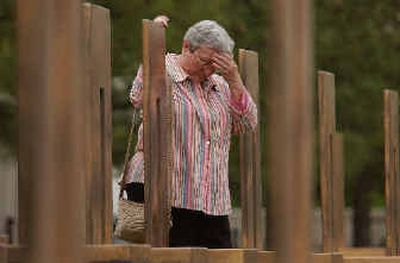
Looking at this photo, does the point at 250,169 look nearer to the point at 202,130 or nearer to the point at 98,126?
the point at 202,130

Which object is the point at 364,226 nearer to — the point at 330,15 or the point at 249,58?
the point at 330,15

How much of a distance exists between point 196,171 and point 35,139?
350 cm

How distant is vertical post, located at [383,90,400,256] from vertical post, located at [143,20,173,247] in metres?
2.69

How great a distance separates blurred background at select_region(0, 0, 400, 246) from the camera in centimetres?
1591

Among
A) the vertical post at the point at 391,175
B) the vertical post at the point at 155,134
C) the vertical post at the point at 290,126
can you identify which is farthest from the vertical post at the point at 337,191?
the vertical post at the point at 290,126

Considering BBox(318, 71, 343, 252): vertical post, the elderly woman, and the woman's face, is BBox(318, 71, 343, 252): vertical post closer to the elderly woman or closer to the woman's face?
the elderly woman

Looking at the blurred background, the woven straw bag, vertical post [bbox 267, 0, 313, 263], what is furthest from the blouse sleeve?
the blurred background

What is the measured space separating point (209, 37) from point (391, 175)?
2.37m

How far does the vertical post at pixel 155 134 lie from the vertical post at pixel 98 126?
0.51ft

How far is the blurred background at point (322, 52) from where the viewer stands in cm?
1591

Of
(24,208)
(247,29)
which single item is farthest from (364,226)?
(24,208)

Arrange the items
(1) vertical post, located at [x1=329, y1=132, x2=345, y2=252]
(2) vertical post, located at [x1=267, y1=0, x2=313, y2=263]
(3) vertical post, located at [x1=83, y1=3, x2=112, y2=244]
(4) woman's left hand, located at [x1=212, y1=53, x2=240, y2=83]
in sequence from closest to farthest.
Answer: (2) vertical post, located at [x1=267, y1=0, x2=313, y2=263] → (3) vertical post, located at [x1=83, y1=3, x2=112, y2=244] → (4) woman's left hand, located at [x1=212, y1=53, x2=240, y2=83] → (1) vertical post, located at [x1=329, y1=132, x2=345, y2=252]

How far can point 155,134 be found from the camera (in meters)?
6.47

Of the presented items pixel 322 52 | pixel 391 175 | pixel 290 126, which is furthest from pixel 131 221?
pixel 322 52
